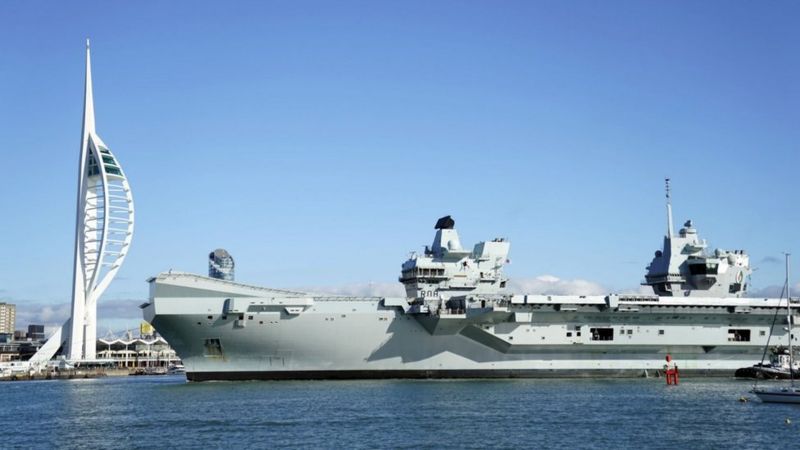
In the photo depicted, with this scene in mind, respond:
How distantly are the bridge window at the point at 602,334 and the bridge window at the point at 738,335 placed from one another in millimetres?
6031

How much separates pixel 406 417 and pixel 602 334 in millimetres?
17238

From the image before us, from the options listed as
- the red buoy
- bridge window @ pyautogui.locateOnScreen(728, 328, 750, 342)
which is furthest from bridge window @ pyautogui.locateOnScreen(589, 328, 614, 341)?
bridge window @ pyautogui.locateOnScreen(728, 328, 750, 342)

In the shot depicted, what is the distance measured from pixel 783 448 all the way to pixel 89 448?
1712cm

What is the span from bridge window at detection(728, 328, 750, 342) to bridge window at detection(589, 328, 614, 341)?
6.03 m

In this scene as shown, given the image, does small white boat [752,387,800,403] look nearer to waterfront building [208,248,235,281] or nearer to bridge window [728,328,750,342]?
bridge window [728,328,750,342]

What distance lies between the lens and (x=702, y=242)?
153ft

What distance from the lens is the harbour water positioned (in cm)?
2334

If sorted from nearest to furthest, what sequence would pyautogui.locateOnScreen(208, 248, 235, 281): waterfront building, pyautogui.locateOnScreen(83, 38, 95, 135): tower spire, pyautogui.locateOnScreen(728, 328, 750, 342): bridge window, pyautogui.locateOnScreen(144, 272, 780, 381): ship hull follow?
pyautogui.locateOnScreen(144, 272, 780, 381): ship hull → pyautogui.locateOnScreen(728, 328, 750, 342): bridge window → pyautogui.locateOnScreen(83, 38, 95, 135): tower spire → pyautogui.locateOnScreen(208, 248, 235, 281): waterfront building

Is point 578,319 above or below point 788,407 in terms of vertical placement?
above

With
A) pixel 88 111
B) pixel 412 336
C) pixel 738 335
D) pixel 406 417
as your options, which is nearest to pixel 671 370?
pixel 738 335

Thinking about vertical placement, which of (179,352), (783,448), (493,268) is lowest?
(783,448)

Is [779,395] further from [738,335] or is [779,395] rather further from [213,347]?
[213,347]

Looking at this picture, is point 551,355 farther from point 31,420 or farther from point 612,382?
point 31,420

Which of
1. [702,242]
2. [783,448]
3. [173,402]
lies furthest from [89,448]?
[702,242]
